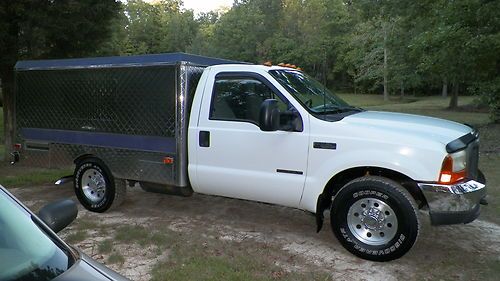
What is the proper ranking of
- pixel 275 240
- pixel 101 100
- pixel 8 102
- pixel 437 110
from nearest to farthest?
1. pixel 275 240
2. pixel 101 100
3. pixel 8 102
4. pixel 437 110

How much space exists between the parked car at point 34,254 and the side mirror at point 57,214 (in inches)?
2.7

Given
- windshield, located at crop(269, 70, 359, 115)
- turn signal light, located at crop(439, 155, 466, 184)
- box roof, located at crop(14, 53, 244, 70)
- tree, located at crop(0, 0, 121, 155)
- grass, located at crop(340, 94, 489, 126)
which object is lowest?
grass, located at crop(340, 94, 489, 126)

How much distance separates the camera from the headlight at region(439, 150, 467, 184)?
446 cm

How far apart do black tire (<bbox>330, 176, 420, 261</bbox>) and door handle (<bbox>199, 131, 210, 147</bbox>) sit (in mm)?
1674

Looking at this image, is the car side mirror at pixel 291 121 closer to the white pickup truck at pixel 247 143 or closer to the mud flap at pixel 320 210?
the white pickup truck at pixel 247 143

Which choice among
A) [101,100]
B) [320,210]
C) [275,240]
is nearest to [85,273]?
[320,210]

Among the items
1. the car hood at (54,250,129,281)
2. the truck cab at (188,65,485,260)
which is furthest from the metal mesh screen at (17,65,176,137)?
the car hood at (54,250,129,281)

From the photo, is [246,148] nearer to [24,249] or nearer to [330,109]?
[330,109]

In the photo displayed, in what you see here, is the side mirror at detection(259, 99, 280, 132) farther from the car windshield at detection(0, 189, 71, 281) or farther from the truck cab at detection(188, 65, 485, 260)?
the car windshield at detection(0, 189, 71, 281)

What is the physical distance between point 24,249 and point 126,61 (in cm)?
441

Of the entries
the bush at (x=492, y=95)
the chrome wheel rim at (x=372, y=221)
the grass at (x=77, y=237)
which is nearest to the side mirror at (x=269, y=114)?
the chrome wheel rim at (x=372, y=221)

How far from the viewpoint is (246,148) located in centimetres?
Answer: 541

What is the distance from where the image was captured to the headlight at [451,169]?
14.6 ft

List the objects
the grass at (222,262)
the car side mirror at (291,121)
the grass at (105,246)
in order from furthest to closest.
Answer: the car side mirror at (291,121) < the grass at (105,246) < the grass at (222,262)
